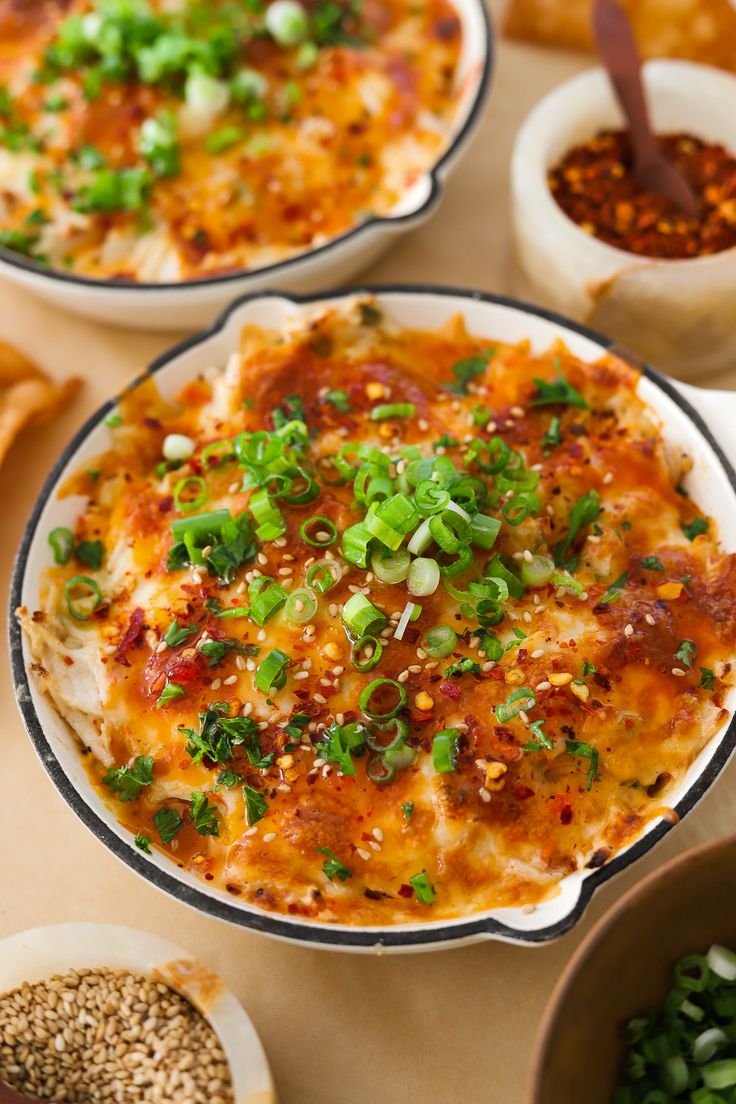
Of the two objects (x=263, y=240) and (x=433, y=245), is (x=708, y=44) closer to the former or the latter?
(x=433, y=245)

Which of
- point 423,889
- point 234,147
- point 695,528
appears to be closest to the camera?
point 423,889

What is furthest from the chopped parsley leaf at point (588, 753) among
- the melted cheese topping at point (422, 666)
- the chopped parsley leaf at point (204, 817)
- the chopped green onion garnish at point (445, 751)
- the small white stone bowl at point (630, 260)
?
the small white stone bowl at point (630, 260)

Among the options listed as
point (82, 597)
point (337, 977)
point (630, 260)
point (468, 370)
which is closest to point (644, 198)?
point (630, 260)

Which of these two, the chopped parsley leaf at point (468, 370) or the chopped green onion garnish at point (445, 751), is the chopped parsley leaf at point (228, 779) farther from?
the chopped parsley leaf at point (468, 370)

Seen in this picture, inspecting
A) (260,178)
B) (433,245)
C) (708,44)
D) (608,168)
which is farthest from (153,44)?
(708,44)

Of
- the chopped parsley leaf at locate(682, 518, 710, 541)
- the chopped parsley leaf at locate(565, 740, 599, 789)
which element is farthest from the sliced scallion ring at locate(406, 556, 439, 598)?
the chopped parsley leaf at locate(682, 518, 710, 541)

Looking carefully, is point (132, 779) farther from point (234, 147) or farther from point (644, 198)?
point (644, 198)

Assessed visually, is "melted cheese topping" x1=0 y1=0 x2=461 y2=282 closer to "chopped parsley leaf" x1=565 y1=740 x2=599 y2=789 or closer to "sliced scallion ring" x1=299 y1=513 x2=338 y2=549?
"sliced scallion ring" x1=299 y1=513 x2=338 y2=549
